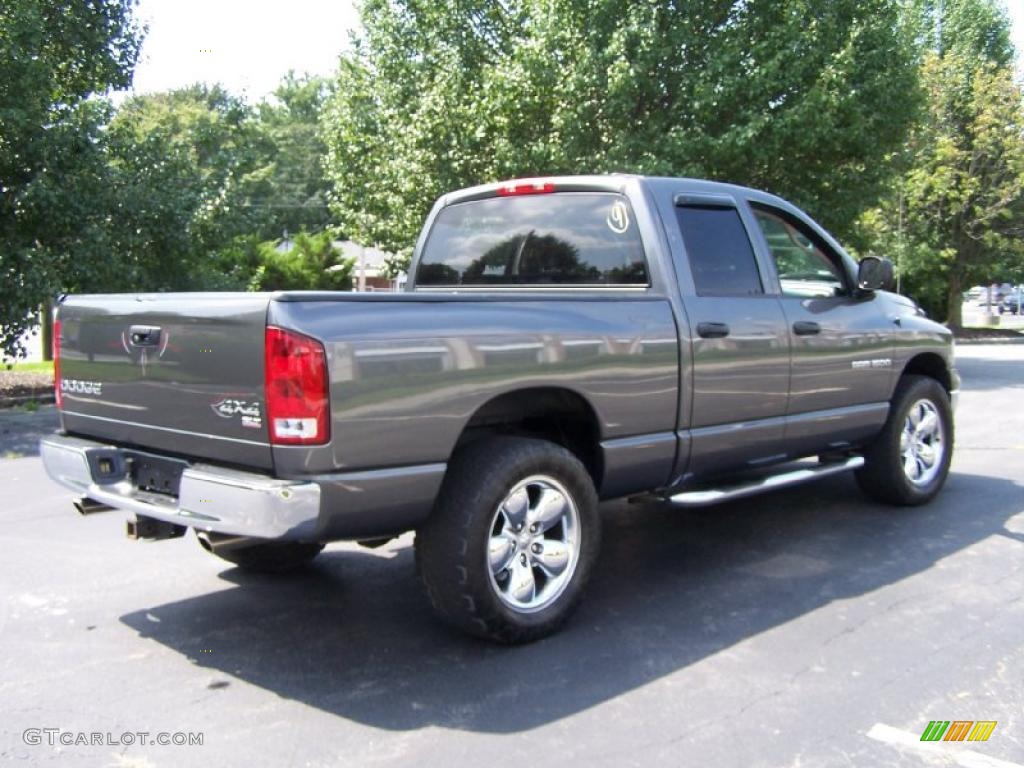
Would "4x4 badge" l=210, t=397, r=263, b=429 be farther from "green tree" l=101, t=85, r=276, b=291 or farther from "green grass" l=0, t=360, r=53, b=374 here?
"green grass" l=0, t=360, r=53, b=374

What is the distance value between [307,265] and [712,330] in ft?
82.7

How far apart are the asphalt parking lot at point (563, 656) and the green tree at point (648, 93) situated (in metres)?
10.0

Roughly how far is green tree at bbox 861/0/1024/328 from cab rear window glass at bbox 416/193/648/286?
83.7ft

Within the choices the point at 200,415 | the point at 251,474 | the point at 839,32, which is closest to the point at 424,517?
the point at 251,474

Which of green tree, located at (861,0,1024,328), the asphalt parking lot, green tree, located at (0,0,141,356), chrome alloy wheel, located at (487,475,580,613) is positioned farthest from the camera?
green tree, located at (861,0,1024,328)

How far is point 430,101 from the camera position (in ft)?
52.6

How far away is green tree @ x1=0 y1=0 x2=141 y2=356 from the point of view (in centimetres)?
1132

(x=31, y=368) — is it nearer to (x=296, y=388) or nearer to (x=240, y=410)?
(x=240, y=410)

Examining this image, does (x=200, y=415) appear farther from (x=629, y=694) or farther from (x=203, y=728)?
(x=629, y=694)

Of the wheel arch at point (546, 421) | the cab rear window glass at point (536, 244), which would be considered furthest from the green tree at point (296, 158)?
the wheel arch at point (546, 421)

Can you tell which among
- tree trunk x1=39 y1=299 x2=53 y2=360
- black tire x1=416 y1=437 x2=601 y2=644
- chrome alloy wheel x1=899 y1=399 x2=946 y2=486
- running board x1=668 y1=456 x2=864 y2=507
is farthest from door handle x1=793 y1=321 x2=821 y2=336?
tree trunk x1=39 y1=299 x2=53 y2=360

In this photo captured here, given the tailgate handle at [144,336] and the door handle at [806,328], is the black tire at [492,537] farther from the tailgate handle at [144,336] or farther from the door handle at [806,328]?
the door handle at [806,328]

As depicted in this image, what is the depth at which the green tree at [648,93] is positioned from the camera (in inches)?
576

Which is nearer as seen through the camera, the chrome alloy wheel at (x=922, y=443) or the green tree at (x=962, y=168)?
the chrome alloy wheel at (x=922, y=443)
